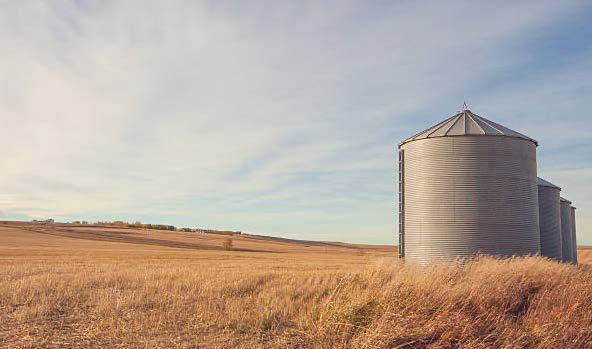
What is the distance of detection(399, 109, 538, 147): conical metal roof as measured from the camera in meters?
20.1

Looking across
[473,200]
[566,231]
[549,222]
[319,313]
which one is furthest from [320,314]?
[566,231]

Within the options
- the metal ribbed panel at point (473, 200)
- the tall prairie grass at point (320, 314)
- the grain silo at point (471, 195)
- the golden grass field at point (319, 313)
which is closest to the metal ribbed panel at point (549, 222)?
the grain silo at point (471, 195)

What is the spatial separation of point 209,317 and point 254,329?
3.69 feet

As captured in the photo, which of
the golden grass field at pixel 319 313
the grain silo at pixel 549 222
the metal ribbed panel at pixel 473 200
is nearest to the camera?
the golden grass field at pixel 319 313

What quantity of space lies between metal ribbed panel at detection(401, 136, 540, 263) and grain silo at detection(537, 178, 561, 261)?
5756 millimetres

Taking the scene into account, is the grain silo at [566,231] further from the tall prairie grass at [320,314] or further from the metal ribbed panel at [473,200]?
the tall prairie grass at [320,314]

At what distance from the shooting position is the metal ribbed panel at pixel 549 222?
25594 mm

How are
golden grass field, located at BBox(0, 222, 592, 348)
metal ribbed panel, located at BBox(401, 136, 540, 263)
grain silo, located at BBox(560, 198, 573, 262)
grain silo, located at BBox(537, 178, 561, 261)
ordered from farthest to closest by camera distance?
grain silo, located at BBox(560, 198, 573, 262)
grain silo, located at BBox(537, 178, 561, 261)
metal ribbed panel, located at BBox(401, 136, 540, 263)
golden grass field, located at BBox(0, 222, 592, 348)

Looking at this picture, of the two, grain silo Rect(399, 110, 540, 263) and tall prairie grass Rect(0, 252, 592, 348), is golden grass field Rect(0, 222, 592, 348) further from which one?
grain silo Rect(399, 110, 540, 263)

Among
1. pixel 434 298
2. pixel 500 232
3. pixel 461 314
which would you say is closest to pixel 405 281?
pixel 434 298

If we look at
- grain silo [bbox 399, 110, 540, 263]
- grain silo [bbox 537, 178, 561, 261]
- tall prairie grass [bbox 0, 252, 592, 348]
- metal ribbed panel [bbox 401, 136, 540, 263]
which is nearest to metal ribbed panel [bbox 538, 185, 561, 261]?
grain silo [bbox 537, 178, 561, 261]

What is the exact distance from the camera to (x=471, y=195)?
1934cm

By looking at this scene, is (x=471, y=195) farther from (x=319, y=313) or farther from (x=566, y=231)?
(x=566, y=231)

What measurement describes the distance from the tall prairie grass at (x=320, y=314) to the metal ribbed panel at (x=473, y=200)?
6.54 metres
